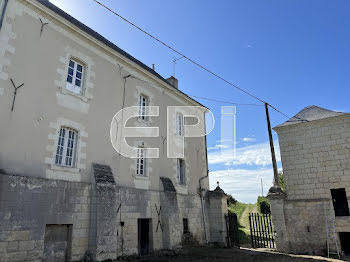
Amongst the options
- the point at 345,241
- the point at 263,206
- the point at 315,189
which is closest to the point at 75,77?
the point at 315,189

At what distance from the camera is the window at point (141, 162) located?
10292 mm

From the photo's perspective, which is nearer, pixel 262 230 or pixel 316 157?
pixel 316 157

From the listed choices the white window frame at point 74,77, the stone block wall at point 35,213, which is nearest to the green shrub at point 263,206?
the stone block wall at point 35,213

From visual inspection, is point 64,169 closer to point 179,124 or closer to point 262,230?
point 179,124

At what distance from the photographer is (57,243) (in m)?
7.04

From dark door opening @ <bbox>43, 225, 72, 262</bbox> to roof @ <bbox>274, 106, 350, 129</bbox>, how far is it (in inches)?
406

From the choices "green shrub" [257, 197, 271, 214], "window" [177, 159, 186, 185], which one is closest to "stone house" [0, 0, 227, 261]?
"window" [177, 159, 186, 185]

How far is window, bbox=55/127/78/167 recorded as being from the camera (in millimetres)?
7668

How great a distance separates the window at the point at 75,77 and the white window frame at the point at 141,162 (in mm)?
3285

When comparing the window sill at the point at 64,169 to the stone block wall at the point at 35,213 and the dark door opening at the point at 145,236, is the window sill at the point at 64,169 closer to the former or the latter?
the stone block wall at the point at 35,213

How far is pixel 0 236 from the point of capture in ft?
19.1

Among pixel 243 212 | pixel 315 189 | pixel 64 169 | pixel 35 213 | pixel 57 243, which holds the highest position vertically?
pixel 64 169

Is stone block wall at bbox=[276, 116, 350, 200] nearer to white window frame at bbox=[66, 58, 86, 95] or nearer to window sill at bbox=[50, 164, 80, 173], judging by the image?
window sill at bbox=[50, 164, 80, 173]

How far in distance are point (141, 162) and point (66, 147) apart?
3411 mm
